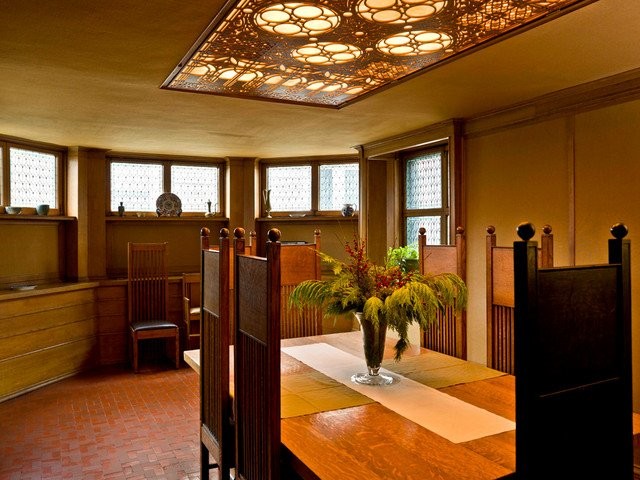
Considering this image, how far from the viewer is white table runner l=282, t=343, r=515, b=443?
1.62 m

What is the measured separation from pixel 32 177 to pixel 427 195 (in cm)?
406

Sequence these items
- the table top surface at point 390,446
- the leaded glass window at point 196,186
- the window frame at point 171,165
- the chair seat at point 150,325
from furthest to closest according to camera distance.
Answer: the leaded glass window at point 196,186, the window frame at point 171,165, the chair seat at point 150,325, the table top surface at point 390,446

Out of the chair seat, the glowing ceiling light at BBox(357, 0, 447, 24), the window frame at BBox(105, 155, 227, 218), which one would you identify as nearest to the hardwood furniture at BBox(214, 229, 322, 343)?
the glowing ceiling light at BBox(357, 0, 447, 24)

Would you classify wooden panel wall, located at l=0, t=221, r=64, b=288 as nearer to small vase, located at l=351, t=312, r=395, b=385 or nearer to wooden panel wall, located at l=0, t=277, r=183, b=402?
wooden panel wall, located at l=0, t=277, r=183, b=402

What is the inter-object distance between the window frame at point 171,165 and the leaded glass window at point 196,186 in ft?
0.12

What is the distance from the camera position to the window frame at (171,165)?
6.07 m

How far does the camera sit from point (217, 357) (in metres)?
2.12

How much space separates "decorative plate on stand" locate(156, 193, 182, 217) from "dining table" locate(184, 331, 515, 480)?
164 inches

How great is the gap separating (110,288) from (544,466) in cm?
527

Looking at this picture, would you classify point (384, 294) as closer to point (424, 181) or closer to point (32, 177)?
point (424, 181)

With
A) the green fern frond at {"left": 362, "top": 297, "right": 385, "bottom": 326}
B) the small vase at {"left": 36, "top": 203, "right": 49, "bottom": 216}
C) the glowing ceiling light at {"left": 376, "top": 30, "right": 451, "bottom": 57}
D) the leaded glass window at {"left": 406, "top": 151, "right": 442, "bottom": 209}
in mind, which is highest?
the glowing ceiling light at {"left": 376, "top": 30, "right": 451, "bottom": 57}

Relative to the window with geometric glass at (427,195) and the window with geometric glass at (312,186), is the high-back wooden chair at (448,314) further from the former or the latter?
the window with geometric glass at (312,186)

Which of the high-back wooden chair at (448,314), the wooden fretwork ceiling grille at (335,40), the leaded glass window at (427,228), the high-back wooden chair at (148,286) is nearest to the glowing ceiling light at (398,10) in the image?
the wooden fretwork ceiling grille at (335,40)

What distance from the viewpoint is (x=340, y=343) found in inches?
114
